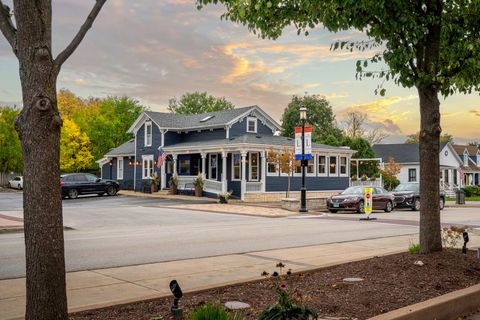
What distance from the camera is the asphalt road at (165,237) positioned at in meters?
11.2

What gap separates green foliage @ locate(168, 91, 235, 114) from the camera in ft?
291

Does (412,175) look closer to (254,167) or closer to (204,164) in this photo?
(254,167)

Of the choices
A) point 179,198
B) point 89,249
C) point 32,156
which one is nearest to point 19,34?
point 32,156

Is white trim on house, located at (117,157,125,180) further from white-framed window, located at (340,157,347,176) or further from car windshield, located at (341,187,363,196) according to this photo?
car windshield, located at (341,187,363,196)

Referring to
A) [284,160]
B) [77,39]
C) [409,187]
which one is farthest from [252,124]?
[77,39]

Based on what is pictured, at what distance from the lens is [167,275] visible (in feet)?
29.3

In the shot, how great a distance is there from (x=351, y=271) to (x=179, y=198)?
29108mm

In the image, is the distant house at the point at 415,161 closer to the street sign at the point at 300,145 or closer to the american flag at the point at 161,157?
the american flag at the point at 161,157

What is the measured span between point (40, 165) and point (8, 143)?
196 ft

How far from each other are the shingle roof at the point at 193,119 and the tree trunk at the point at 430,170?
32332mm

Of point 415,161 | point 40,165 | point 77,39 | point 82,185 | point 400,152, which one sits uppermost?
point 400,152

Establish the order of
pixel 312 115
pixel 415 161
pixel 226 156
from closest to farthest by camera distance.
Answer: pixel 226 156 → pixel 415 161 → pixel 312 115

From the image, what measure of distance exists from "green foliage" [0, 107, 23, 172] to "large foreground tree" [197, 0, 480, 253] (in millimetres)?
55194

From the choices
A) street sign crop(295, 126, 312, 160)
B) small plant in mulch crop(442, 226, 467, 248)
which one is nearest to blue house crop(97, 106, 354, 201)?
street sign crop(295, 126, 312, 160)
